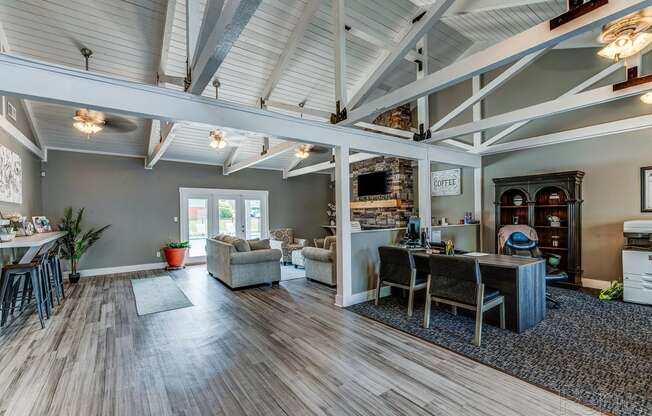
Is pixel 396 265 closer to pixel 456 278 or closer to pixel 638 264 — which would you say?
pixel 456 278

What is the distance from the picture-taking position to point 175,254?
732 centimetres

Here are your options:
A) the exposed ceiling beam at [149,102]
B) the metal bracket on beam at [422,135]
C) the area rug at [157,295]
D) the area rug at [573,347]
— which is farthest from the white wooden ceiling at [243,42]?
the area rug at [573,347]

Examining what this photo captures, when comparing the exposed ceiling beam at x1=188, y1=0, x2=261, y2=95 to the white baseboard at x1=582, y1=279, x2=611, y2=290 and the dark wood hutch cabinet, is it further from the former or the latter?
the white baseboard at x1=582, y1=279, x2=611, y2=290

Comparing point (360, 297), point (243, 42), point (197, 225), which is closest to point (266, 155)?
point (243, 42)

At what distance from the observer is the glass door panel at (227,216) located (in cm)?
862

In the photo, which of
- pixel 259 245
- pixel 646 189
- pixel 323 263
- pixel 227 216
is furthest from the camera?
pixel 227 216

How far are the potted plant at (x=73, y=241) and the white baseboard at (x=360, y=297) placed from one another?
5590mm

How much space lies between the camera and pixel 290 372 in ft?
8.18

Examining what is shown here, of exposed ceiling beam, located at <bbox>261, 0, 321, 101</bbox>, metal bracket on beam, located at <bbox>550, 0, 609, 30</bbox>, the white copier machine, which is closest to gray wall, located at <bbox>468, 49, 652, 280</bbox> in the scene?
the white copier machine

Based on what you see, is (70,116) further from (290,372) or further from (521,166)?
(521,166)

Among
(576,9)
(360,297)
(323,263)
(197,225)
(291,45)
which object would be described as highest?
(291,45)

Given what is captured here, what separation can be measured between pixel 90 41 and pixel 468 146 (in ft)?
22.5

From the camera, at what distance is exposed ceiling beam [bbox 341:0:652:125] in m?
1.99

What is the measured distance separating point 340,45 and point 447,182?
14.0 ft
